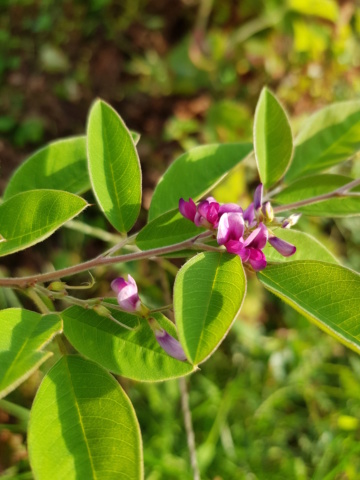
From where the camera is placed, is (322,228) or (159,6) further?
(159,6)

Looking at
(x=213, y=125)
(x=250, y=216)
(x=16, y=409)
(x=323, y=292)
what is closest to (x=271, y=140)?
(x=250, y=216)

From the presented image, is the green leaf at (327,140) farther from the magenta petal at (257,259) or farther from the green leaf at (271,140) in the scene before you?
the magenta petal at (257,259)

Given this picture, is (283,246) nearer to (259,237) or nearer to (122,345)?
(259,237)

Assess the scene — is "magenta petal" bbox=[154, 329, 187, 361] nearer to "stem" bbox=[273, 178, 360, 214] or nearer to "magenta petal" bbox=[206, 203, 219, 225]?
"magenta petal" bbox=[206, 203, 219, 225]

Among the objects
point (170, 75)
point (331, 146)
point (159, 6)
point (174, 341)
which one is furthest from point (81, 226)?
point (159, 6)

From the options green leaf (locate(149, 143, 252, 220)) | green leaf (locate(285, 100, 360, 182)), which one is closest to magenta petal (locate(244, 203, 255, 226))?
green leaf (locate(149, 143, 252, 220))

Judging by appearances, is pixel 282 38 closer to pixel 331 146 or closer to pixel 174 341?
pixel 331 146
